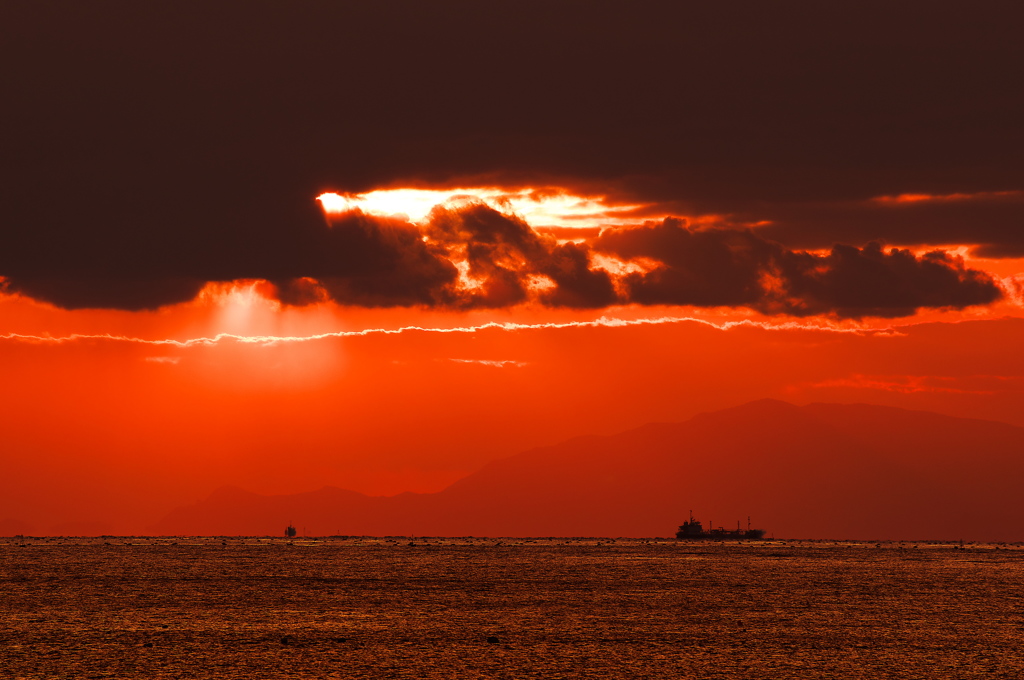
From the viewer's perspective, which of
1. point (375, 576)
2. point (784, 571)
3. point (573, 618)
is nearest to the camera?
point (573, 618)

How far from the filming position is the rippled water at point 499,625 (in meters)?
44.3

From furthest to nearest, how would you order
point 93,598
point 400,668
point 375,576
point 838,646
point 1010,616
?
point 375,576 → point 93,598 → point 1010,616 → point 838,646 → point 400,668

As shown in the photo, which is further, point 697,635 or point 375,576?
point 375,576

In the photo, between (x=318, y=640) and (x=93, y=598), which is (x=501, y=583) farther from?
(x=318, y=640)

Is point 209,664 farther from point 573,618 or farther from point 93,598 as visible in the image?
point 93,598

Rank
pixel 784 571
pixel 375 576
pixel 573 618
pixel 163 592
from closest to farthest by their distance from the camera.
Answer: pixel 573 618 → pixel 163 592 → pixel 375 576 → pixel 784 571

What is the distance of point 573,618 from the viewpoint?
62.8m

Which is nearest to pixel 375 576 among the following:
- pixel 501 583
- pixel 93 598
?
pixel 501 583

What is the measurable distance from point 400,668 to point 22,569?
3048 inches

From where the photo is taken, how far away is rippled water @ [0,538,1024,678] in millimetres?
44344

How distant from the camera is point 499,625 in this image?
195ft

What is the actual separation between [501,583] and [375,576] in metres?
15.2

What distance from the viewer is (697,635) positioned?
5519 cm

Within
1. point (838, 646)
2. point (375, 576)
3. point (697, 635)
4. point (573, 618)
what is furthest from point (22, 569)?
point (838, 646)
